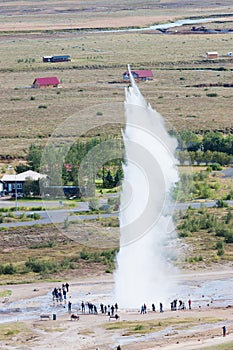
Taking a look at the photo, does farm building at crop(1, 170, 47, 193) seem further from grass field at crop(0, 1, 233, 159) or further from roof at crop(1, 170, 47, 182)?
grass field at crop(0, 1, 233, 159)

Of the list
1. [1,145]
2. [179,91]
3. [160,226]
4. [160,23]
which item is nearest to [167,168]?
[160,226]

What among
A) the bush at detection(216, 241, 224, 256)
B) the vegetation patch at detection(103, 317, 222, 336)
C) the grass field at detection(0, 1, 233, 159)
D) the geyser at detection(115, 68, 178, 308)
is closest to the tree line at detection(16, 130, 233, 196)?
the grass field at detection(0, 1, 233, 159)

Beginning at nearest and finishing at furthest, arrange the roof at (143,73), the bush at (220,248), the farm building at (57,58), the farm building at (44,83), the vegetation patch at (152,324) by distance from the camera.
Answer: the vegetation patch at (152,324) < the bush at (220,248) < the farm building at (44,83) < the roof at (143,73) < the farm building at (57,58)

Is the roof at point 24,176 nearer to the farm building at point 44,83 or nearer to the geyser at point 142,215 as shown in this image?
the geyser at point 142,215

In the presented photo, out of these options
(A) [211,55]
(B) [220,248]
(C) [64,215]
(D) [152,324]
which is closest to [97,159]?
(C) [64,215]

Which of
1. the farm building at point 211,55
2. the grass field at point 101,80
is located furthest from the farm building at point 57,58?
the farm building at point 211,55

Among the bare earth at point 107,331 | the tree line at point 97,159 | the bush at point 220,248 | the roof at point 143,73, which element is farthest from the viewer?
the roof at point 143,73
